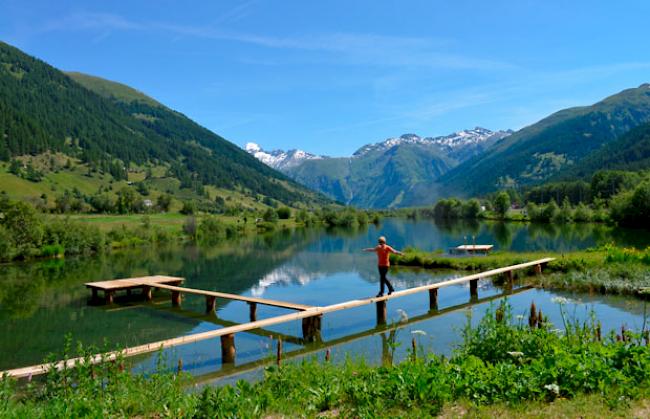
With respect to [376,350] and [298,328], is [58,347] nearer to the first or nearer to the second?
[298,328]

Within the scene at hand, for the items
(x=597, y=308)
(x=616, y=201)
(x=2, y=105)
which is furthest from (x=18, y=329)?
(x=2, y=105)

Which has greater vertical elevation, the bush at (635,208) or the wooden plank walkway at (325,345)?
the bush at (635,208)

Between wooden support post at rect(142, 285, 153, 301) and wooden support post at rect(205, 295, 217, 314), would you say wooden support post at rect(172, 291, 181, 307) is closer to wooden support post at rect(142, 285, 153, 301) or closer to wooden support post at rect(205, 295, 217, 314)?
wooden support post at rect(142, 285, 153, 301)

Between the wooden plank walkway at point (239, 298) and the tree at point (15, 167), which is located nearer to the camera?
the wooden plank walkway at point (239, 298)

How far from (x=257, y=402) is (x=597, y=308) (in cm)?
1907

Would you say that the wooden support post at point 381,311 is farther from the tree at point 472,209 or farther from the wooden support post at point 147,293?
the tree at point 472,209

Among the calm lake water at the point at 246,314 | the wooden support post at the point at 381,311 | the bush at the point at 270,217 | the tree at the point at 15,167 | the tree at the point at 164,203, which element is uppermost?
the tree at the point at 15,167

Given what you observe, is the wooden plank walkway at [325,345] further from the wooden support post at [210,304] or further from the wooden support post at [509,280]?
the wooden support post at [210,304]

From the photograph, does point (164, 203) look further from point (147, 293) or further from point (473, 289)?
point (473, 289)

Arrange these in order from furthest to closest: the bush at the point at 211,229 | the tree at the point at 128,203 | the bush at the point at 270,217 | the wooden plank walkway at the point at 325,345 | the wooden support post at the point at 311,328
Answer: the bush at the point at 270,217 → the tree at the point at 128,203 → the bush at the point at 211,229 → the wooden support post at the point at 311,328 → the wooden plank walkway at the point at 325,345

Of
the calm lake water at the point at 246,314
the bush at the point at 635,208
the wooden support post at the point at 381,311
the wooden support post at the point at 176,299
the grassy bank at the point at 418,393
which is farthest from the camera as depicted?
the bush at the point at 635,208

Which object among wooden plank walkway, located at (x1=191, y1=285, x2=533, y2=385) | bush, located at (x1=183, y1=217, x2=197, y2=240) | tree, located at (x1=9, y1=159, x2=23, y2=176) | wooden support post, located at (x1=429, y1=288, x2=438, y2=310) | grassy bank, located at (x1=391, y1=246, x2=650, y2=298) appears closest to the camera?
wooden plank walkway, located at (x1=191, y1=285, x2=533, y2=385)

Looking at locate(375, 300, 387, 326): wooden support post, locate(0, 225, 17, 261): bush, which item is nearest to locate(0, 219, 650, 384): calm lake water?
locate(375, 300, 387, 326): wooden support post

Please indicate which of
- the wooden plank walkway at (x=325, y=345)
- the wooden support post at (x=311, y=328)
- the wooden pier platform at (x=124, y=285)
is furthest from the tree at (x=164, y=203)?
the wooden support post at (x=311, y=328)
